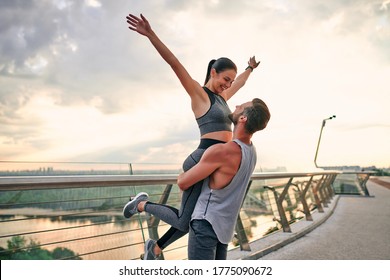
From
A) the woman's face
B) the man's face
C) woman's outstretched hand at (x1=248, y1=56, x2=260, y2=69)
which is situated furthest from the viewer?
woman's outstretched hand at (x1=248, y1=56, x2=260, y2=69)

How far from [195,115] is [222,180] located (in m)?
0.49

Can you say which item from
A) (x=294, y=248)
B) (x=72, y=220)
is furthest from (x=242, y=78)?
(x=294, y=248)

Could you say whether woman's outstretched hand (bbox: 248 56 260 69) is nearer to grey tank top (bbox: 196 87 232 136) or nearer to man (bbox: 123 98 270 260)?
grey tank top (bbox: 196 87 232 136)

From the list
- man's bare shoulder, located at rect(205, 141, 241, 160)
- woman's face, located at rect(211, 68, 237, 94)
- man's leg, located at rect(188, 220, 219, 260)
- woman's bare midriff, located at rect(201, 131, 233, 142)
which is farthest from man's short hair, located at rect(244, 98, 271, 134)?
man's leg, located at rect(188, 220, 219, 260)

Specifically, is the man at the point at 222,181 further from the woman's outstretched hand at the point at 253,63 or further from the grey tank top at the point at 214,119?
the woman's outstretched hand at the point at 253,63

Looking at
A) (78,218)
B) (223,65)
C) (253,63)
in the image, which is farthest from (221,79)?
(78,218)

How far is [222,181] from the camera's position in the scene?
1.77 m

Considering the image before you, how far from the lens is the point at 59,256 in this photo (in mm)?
2404

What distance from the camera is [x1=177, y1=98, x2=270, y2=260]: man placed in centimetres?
174

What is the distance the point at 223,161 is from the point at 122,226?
127cm

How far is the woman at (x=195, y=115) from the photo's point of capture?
1.93m

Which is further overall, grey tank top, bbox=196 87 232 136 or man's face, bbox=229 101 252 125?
grey tank top, bbox=196 87 232 136

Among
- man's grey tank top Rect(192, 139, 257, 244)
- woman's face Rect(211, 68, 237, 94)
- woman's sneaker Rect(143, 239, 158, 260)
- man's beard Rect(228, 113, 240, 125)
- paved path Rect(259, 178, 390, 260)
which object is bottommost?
paved path Rect(259, 178, 390, 260)
